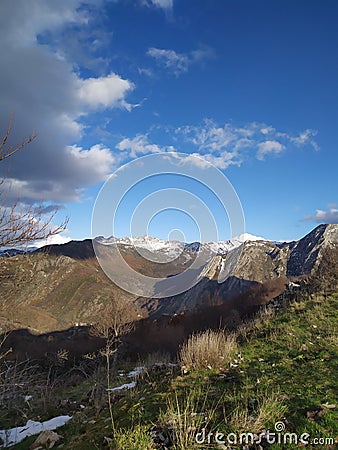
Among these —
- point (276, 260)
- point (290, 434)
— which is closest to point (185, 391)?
point (290, 434)

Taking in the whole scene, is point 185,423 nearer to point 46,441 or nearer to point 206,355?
point 46,441

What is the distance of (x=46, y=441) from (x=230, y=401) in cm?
376

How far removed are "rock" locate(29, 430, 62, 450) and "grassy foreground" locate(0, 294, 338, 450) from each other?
14cm

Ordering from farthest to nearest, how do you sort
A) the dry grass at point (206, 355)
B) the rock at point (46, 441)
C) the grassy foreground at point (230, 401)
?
the dry grass at point (206, 355) < the rock at point (46, 441) < the grassy foreground at point (230, 401)

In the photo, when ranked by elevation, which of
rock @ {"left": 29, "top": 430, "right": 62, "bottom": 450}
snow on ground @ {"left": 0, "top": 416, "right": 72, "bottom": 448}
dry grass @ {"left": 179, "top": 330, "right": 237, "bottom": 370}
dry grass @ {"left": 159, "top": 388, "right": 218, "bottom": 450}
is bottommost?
snow on ground @ {"left": 0, "top": 416, "right": 72, "bottom": 448}

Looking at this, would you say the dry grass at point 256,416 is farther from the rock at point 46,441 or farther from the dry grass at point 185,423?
the rock at point 46,441

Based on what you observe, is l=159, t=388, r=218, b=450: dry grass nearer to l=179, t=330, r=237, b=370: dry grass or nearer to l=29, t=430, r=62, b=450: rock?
l=29, t=430, r=62, b=450: rock

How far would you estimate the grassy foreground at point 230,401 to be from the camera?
478 centimetres

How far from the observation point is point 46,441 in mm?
6312

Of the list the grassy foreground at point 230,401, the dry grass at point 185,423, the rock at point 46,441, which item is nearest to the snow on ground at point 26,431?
the grassy foreground at point 230,401

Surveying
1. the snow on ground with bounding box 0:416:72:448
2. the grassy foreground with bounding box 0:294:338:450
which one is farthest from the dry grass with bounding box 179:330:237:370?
the snow on ground with bounding box 0:416:72:448

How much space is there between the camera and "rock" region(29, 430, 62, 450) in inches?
244

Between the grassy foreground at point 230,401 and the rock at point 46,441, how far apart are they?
14 cm

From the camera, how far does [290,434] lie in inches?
Answer: 188
